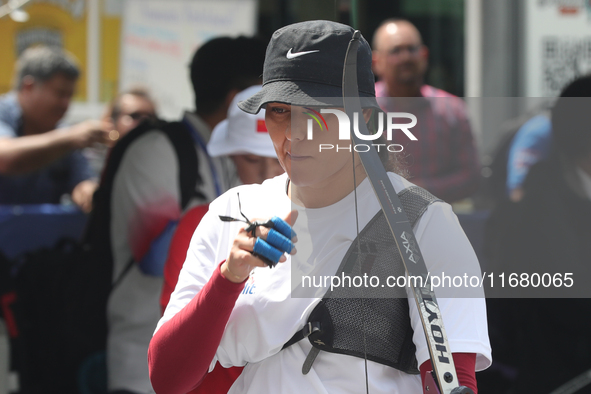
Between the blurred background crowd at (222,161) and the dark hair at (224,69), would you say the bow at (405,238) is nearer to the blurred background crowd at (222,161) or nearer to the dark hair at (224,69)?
the blurred background crowd at (222,161)

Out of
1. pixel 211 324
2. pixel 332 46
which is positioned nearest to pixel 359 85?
pixel 332 46

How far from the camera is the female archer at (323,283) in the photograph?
124 centimetres

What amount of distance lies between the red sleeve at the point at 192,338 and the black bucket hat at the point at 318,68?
0.35m

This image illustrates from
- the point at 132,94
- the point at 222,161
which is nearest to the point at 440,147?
the point at 222,161

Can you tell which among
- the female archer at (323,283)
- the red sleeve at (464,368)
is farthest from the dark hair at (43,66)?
the red sleeve at (464,368)

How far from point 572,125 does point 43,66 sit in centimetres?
330

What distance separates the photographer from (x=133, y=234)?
8.55ft

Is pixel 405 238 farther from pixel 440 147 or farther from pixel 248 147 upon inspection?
pixel 248 147

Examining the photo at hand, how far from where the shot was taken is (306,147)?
1284 millimetres

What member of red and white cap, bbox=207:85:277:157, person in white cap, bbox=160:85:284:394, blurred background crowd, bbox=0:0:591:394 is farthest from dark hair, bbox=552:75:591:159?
red and white cap, bbox=207:85:277:157

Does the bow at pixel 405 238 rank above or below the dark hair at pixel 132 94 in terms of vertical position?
below

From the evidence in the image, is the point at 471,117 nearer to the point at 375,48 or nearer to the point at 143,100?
the point at 375,48

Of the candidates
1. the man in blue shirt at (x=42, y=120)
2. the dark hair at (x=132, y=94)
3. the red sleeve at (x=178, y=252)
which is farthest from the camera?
the dark hair at (x=132, y=94)

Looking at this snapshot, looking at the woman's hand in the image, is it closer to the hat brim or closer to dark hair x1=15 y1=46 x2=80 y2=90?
the hat brim
